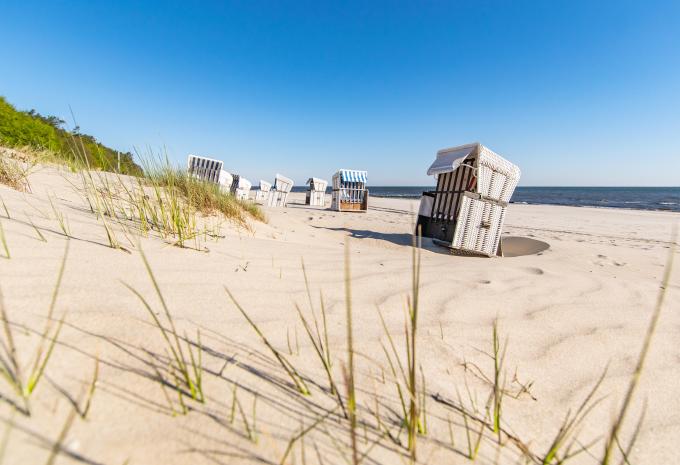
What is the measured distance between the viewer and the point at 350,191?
12.7 metres

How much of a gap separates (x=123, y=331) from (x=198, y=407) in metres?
0.44

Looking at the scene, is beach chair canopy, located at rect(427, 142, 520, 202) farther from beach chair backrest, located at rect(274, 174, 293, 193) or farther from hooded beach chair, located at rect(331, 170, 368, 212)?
beach chair backrest, located at rect(274, 174, 293, 193)

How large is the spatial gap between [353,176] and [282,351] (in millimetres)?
11773

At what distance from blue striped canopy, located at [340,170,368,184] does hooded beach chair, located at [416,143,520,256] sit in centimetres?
749

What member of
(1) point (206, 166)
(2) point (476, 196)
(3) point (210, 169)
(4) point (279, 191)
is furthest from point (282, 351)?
(4) point (279, 191)

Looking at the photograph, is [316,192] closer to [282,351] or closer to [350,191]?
[350,191]

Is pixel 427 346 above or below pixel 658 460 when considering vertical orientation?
above

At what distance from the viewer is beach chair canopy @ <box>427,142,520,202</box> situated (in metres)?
4.35

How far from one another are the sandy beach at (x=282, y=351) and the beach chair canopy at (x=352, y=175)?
10.1 m

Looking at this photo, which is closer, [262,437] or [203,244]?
[262,437]

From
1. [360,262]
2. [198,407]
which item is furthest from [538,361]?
[360,262]

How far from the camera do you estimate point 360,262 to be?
9.52 feet

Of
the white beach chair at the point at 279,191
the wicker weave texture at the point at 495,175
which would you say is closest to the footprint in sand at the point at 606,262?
the wicker weave texture at the point at 495,175

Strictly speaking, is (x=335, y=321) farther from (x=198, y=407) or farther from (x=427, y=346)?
(x=198, y=407)
